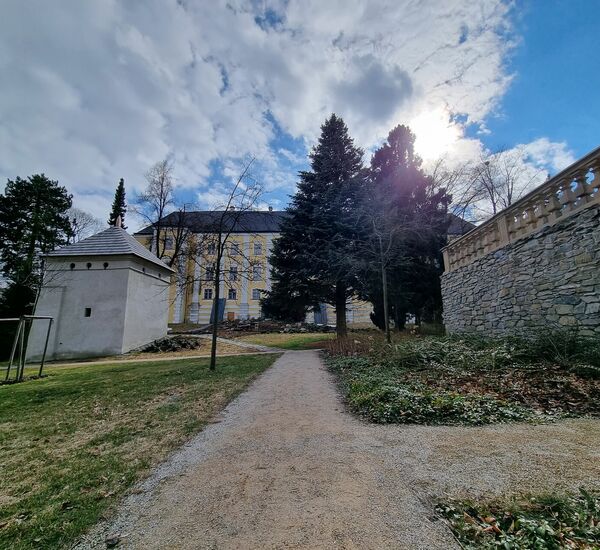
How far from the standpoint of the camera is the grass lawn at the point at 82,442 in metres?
2.20

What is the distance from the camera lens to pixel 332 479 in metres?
2.55

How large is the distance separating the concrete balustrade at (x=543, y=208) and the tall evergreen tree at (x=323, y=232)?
5752 millimetres

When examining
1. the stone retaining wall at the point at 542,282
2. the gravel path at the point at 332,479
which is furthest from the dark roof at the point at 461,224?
the gravel path at the point at 332,479

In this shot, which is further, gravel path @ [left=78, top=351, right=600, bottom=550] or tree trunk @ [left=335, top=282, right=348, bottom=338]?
tree trunk @ [left=335, top=282, right=348, bottom=338]

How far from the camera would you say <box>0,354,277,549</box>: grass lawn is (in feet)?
7.22

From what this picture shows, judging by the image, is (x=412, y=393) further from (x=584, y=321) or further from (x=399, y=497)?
(x=584, y=321)

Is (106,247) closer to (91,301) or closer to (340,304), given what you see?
(91,301)

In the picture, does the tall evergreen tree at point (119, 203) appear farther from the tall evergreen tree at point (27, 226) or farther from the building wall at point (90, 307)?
the building wall at point (90, 307)

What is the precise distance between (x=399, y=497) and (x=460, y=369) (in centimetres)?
474

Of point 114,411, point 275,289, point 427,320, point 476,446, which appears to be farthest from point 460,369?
point 427,320

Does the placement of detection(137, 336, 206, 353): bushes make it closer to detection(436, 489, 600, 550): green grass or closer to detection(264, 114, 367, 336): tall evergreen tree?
detection(264, 114, 367, 336): tall evergreen tree

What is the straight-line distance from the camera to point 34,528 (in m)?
2.06

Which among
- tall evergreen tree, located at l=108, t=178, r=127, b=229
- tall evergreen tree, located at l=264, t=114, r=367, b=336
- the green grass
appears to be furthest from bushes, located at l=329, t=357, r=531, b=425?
tall evergreen tree, located at l=108, t=178, r=127, b=229

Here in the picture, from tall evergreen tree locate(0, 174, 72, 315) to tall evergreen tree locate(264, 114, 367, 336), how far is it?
681 inches
